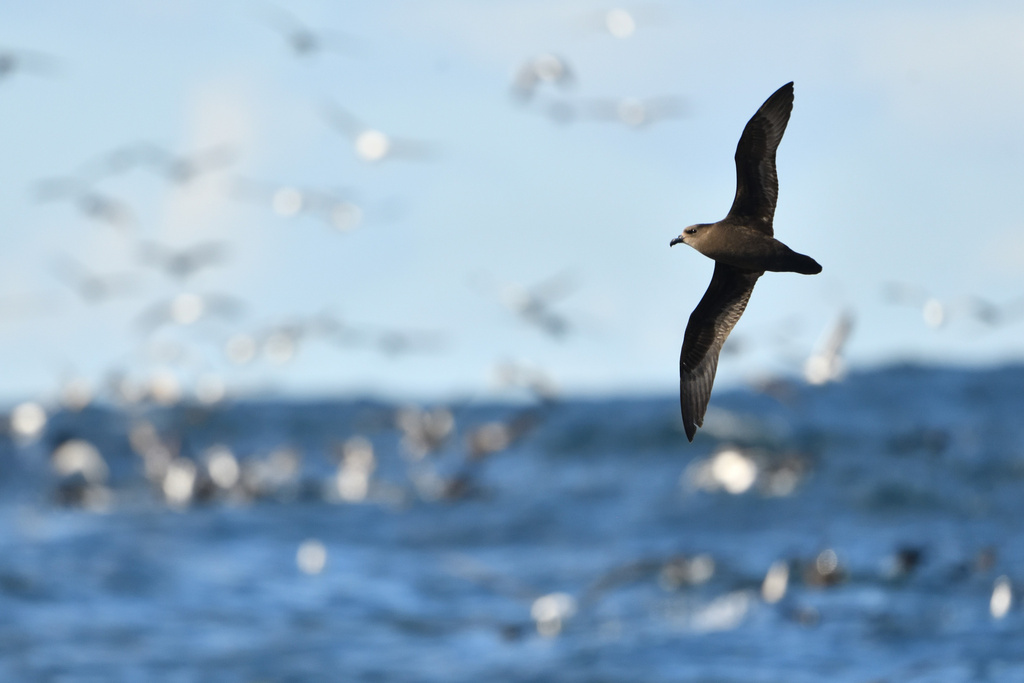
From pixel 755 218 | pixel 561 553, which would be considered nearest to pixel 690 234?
pixel 755 218

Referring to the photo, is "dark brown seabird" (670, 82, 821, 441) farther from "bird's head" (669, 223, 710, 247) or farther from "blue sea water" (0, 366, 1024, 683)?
"blue sea water" (0, 366, 1024, 683)

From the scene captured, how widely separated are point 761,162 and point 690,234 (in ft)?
1.97

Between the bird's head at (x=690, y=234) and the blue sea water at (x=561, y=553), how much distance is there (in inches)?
430

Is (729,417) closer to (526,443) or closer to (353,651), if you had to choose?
(526,443)

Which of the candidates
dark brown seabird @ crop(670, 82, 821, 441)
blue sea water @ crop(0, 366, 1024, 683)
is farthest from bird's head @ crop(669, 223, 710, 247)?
blue sea water @ crop(0, 366, 1024, 683)

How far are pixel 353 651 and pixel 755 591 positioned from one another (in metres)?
6.95

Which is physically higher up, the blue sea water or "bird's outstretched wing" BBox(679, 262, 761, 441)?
the blue sea water

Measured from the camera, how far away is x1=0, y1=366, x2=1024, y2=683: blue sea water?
19.4 meters

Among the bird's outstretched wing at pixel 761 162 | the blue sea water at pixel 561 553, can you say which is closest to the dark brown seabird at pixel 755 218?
the bird's outstretched wing at pixel 761 162

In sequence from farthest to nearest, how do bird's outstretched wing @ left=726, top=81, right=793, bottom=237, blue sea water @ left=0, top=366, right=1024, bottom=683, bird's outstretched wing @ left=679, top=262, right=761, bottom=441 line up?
blue sea water @ left=0, top=366, right=1024, bottom=683
bird's outstretched wing @ left=679, top=262, right=761, bottom=441
bird's outstretched wing @ left=726, top=81, right=793, bottom=237

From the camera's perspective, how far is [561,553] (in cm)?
2919

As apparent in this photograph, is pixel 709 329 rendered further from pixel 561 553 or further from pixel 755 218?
pixel 561 553

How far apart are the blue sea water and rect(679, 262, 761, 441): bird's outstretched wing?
10.1 m

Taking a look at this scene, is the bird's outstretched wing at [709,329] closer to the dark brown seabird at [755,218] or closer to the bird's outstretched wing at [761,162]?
the dark brown seabird at [755,218]
